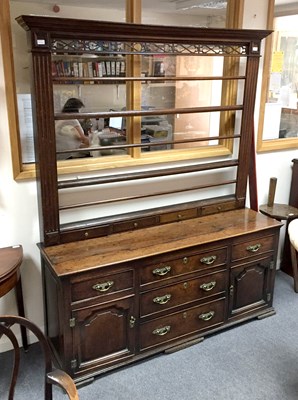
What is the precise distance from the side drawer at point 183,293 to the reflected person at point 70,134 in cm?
93

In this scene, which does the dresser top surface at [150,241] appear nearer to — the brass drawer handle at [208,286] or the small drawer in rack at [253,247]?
the small drawer in rack at [253,247]

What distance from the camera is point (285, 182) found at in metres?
3.32

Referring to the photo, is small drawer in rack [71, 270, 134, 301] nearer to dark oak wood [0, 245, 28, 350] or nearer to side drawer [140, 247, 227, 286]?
side drawer [140, 247, 227, 286]

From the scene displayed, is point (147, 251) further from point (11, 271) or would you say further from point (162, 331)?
point (11, 271)

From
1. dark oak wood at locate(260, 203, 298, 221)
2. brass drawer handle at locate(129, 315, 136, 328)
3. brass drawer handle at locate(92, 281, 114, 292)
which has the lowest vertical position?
brass drawer handle at locate(129, 315, 136, 328)

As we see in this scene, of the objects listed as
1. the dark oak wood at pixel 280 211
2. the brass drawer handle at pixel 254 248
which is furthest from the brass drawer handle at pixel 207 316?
the dark oak wood at pixel 280 211

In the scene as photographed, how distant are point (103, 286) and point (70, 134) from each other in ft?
3.07

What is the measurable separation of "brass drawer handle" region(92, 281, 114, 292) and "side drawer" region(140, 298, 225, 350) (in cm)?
35

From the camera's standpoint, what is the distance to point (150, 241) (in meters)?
2.35

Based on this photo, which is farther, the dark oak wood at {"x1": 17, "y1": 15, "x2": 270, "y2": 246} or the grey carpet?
the grey carpet

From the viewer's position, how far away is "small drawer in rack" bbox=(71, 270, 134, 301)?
205cm

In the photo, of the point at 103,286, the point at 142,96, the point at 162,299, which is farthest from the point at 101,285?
the point at 142,96

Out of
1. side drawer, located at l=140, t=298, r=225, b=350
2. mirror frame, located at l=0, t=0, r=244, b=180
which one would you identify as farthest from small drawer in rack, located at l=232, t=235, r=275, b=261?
mirror frame, located at l=0, t=0, r=244, b=180

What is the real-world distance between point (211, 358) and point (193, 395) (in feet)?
1.05
